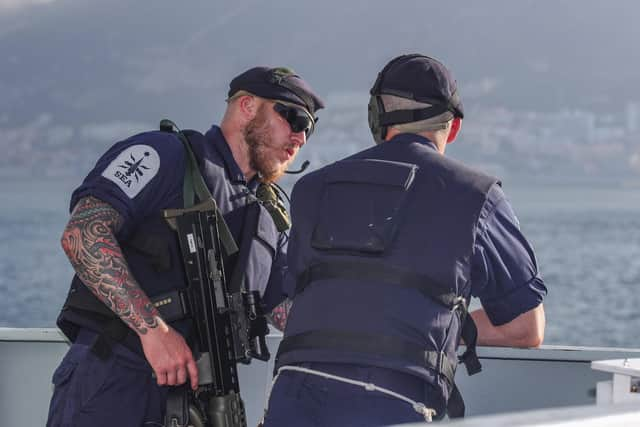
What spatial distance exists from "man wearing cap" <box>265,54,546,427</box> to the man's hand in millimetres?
474

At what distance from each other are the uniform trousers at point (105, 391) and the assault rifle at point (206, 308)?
3.1 inches

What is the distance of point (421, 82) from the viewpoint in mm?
2428

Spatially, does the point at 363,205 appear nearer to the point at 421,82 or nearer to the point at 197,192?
the point at 421,82

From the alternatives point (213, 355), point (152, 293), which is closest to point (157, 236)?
point (152, 293)

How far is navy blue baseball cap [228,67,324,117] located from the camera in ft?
10.2

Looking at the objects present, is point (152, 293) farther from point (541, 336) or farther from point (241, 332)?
point (541, 336)

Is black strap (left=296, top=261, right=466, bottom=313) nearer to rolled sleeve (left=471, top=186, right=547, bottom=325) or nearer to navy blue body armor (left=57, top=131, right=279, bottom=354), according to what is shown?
rolled sleeve (left=471, top=186, right=547, bottom=325)

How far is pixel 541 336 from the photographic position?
96.1 inches

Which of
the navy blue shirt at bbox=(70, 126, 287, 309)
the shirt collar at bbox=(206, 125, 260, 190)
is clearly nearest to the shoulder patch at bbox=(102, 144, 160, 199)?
the navy blue shirt at bbox=(70, 126, 287, 309)

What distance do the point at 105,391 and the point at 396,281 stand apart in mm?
999

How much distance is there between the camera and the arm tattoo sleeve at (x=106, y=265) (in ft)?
9.19

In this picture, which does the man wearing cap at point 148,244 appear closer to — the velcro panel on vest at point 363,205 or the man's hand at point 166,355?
the man's hand at point 166,355

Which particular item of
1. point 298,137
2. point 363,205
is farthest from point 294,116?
point 363,205

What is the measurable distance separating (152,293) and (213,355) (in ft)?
0.73
